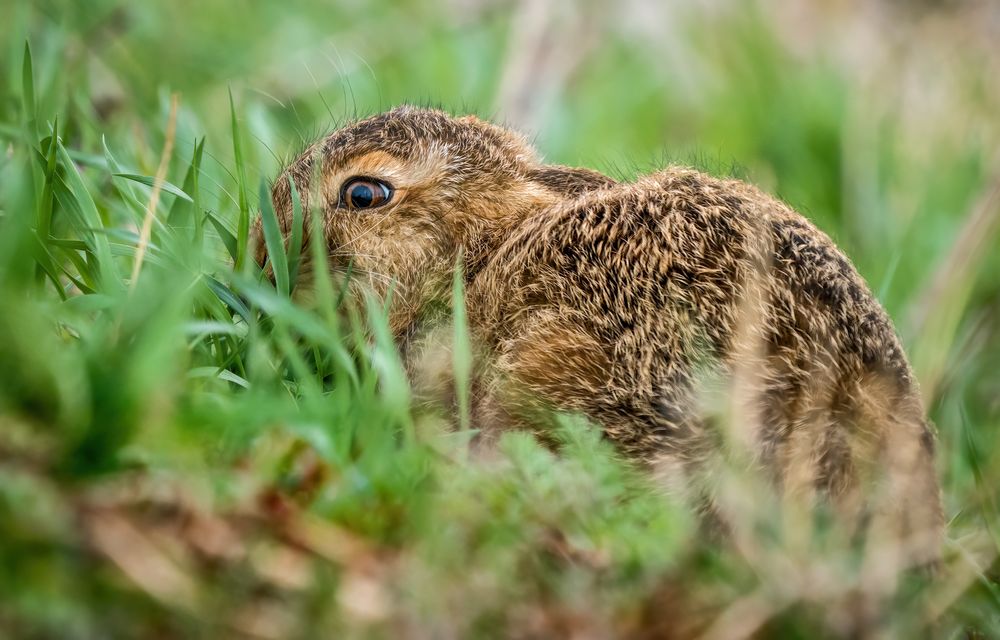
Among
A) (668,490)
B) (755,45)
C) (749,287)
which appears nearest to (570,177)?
(749,287)

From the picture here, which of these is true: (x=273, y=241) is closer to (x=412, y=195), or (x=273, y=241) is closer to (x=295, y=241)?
(x=295, y=241)

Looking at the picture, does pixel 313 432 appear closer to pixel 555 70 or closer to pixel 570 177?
pixel 570 177

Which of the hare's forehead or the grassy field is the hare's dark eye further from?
the grassy field

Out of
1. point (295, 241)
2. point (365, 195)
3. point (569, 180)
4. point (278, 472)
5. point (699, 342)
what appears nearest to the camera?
point (278, 472)

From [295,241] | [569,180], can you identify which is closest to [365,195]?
[295,241]

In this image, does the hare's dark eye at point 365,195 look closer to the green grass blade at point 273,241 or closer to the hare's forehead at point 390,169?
the hare's forehead at point 390,169

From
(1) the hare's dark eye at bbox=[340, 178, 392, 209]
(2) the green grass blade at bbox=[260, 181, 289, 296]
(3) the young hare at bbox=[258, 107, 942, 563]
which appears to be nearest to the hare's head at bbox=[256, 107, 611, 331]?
(1) the hare's dark eye at bbox=[340, 178, 392, 209]
